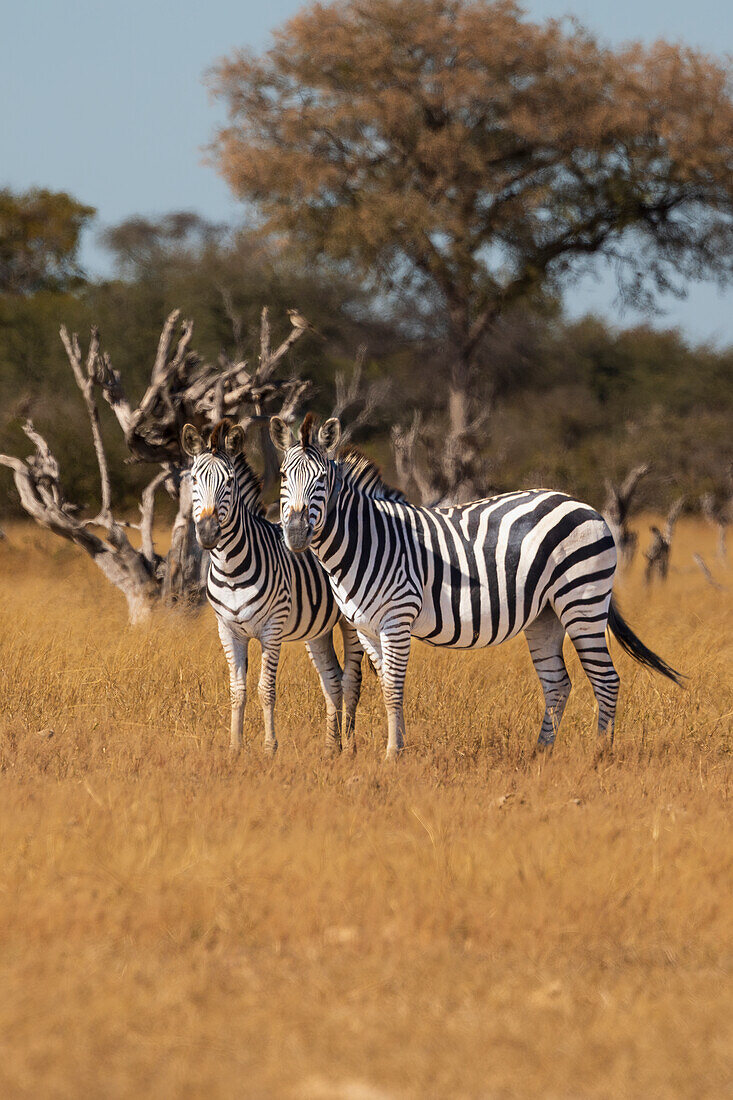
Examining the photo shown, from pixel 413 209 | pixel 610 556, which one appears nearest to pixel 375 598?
pixel 610 556

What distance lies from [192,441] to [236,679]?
127 cm

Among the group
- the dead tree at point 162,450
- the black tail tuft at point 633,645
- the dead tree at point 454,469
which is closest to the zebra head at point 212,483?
the black tail tuft at point 633,645

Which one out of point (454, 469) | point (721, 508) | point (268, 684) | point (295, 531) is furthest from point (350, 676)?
point (721, 508)

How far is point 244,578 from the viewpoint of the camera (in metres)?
5.88

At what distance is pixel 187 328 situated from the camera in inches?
425

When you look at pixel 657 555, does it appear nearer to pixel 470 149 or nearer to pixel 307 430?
pixel 470 149

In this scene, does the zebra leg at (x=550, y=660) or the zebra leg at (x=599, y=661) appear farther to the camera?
the zebra leg at (x=550, y=660)

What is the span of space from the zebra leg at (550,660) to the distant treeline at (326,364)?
11.3m

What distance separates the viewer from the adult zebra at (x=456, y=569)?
5816 millimetres

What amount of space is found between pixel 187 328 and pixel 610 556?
570cm

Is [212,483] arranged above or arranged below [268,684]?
above

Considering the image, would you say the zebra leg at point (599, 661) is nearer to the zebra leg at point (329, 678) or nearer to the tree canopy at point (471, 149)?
the zebra leg at point (329, 678)

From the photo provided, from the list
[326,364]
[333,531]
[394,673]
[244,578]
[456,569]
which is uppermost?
[326,364]

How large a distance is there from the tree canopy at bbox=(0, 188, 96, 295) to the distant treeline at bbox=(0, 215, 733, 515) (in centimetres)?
61
